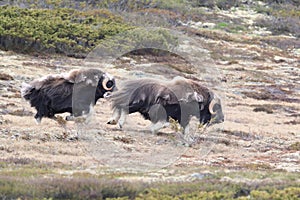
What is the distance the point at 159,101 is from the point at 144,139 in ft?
2.94

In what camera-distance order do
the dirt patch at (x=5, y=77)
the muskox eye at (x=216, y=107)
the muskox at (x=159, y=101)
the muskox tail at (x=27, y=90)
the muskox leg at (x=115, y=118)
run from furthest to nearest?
the dirt patch at (x=5, y=77), the muskox eye at (x=216, y=107), the muskox leg at (x=115, y=118), the muskox at (x=159, y=101), the muskox tail at (x=27, y=90)

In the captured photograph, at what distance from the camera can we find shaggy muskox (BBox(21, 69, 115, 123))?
1327cm

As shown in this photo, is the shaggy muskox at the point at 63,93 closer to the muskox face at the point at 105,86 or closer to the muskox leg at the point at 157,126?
the muskox face at the point at 105,86

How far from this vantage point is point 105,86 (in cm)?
1384

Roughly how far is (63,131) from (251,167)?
412 centimetres

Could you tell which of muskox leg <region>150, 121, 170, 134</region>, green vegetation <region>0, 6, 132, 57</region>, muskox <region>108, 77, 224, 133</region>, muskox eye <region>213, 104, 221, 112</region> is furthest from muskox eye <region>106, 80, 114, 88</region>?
green vegetation <region>0, 6, 132, 57</region>

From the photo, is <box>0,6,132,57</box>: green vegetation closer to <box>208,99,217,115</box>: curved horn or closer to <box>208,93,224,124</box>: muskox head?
<box>208,93,224,124</box>: muskox head

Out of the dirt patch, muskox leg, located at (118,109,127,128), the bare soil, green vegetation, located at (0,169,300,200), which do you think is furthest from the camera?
the dirt patch

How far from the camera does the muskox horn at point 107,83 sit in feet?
45.4

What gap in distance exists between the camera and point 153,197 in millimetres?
7328

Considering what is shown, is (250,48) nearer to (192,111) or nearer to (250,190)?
(192,111)

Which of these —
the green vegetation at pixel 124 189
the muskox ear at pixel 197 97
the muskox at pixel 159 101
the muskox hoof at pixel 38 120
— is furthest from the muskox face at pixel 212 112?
the green vegetation at pixel 124 189

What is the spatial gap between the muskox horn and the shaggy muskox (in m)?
0.21

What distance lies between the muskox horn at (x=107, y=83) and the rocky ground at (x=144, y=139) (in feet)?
2.29
